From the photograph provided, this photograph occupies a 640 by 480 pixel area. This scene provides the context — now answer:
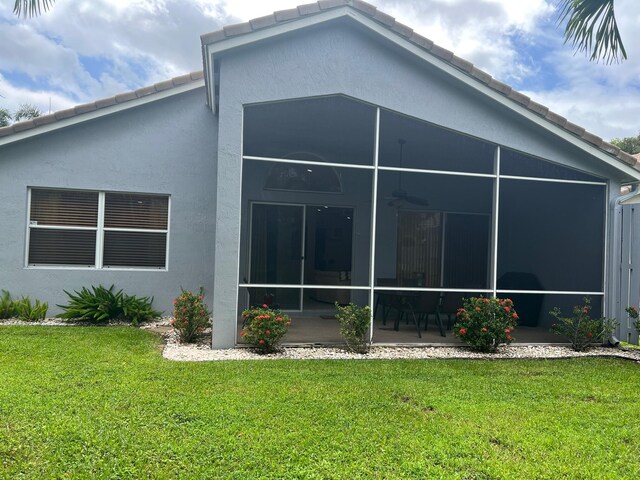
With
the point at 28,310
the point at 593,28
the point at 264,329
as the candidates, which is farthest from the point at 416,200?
the point at 28,310

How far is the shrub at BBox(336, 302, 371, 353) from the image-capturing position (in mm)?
6953

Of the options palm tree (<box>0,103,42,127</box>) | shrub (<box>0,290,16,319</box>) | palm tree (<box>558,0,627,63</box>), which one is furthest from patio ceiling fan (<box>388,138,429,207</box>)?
palm tree (<box>0,103,42,127</box>)

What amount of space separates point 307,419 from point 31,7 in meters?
5.63

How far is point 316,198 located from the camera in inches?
419

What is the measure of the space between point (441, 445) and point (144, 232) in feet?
24.9

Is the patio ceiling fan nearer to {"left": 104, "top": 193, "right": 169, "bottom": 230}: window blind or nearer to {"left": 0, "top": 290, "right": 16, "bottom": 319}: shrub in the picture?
{"left": 104, "top": 193, "right": 169, "bottom": 230}: window blind

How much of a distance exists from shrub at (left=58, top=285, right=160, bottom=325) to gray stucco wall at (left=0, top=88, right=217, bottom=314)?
0.33 meters

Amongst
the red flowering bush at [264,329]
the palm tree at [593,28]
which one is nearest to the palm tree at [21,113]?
the red flowering bush at [264,329]

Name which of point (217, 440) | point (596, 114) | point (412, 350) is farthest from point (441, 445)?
point (596, 114)

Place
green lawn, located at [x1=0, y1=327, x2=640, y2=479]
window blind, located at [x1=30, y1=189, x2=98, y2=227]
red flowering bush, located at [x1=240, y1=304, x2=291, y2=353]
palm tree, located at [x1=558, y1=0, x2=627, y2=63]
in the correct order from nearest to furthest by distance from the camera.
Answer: green lawn, located at [x1=0, y1=327, x2=640, y2=479] < palm tree, located at [x1=558, y1=0, x2=627, y2=63] < red flowering bush, located at [x1=240, y1=304, x2=291, y2=353] < window blind, located at [x1=30, y1=189, x2=98, y2=227]

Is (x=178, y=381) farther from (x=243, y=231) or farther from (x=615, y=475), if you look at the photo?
(x=243, y=231)

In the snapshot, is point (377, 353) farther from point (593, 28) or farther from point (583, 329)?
point (593, 28)

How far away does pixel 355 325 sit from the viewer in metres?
6.98

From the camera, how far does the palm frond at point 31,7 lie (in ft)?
17.8
